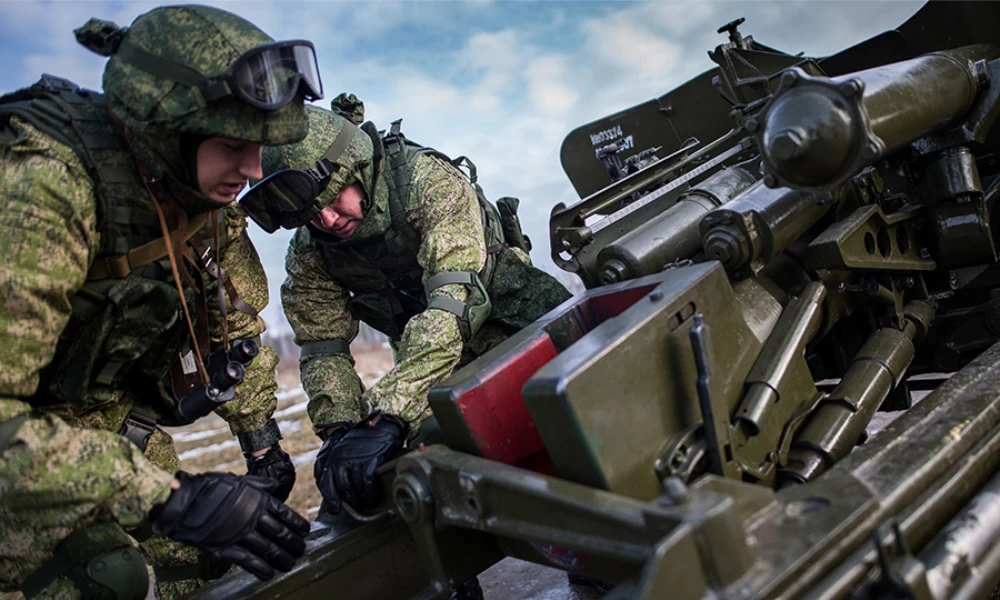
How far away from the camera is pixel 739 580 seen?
1355 millimetres

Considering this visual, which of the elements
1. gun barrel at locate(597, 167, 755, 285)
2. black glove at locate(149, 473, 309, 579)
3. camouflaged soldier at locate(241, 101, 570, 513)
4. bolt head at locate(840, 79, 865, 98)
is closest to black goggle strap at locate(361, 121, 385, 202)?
camouflaged soldier at locate(241, 101, 570, 513)

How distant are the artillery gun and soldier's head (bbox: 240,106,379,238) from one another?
857 millimetres

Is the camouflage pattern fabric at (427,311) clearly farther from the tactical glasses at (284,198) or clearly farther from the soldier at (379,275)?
the tactical glasses at (284,198)

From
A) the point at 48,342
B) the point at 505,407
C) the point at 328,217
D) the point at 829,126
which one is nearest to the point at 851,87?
the point at 829,126

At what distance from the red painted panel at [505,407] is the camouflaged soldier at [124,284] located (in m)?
0.57

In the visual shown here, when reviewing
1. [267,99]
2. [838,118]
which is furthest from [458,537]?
[838,118]

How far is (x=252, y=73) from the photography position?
7.11 ft

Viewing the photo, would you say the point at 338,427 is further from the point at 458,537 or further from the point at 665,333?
the point at 665,333

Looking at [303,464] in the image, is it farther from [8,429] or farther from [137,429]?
[8,429]

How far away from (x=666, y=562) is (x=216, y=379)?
5.75 feet

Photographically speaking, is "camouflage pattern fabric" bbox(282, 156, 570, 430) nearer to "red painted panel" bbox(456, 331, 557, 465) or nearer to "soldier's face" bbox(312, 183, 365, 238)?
"soldier's face" bbox(312, 183, 365, 238)

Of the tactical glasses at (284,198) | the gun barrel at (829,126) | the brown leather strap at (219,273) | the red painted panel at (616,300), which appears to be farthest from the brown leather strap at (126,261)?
the gun barrel at (829,126)

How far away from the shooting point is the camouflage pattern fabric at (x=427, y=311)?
2.72 metres

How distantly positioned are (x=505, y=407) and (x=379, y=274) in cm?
157
